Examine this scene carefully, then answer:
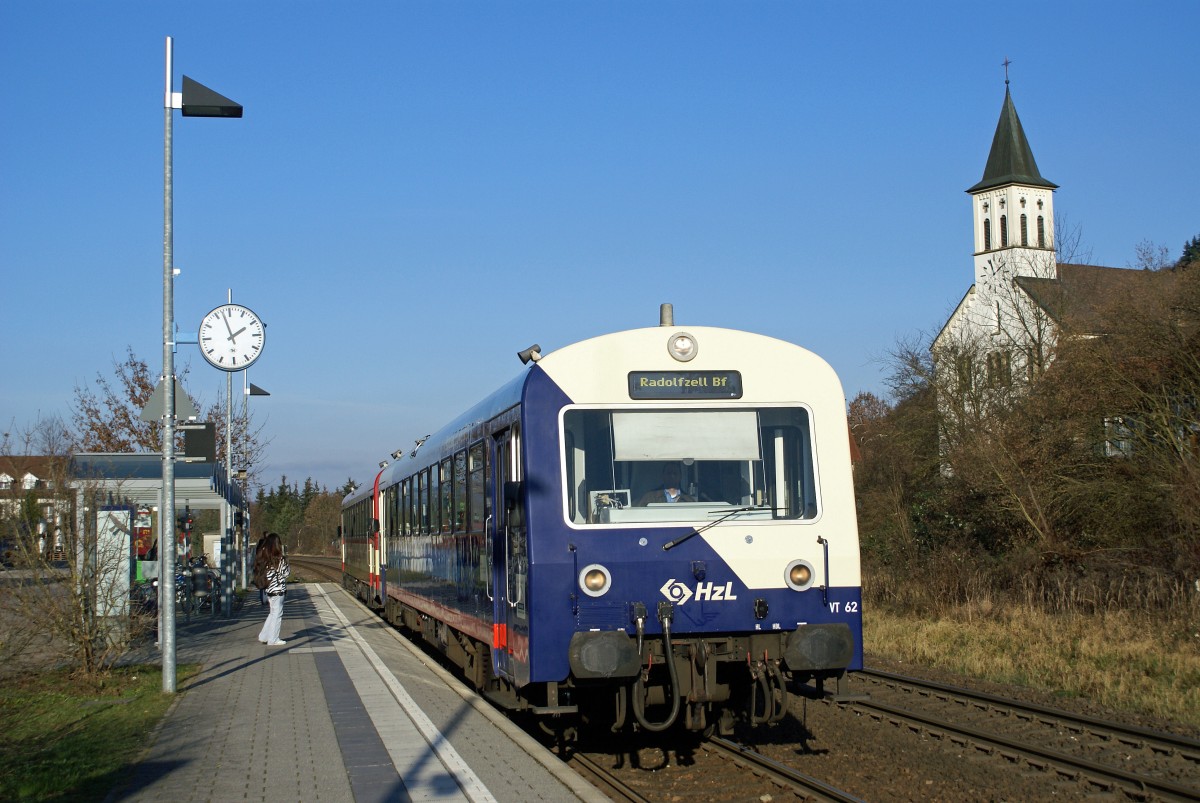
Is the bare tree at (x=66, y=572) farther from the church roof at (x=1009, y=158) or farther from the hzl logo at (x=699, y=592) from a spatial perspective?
the church roof at (x=1009, y=158)

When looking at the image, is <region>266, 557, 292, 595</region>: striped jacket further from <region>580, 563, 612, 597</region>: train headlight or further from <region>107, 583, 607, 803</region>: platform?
<region>580, 563, 612, 597</region>: train headlight

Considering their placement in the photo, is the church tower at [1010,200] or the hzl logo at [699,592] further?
the church tower at [1010,200]

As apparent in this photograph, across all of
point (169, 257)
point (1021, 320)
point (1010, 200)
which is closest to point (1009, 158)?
point (1010, 200)

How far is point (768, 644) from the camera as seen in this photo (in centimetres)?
847

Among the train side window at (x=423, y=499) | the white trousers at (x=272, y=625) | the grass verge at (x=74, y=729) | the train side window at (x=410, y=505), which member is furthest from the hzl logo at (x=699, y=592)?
the white trousers at (x=272, y=625)

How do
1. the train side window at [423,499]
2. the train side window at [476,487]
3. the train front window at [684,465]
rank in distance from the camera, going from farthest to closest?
the train side window at [423,499] → the train side window at [476,487] → the train front window at [684,465]

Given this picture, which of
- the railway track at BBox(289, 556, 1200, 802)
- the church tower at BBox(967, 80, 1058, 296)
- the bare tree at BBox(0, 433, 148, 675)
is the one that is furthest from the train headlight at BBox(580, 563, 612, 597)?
the church tower at BBox(967, 80, 1058, 296)

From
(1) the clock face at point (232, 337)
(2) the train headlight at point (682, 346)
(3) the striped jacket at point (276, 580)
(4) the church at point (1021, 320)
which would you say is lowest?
(3) the striped jacket at point (276, 580)

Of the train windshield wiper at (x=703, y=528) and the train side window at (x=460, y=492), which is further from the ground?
the train side window at (x=460, y=492)

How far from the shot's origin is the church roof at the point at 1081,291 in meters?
24.2

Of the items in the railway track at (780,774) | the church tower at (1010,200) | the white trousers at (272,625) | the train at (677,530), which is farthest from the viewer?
the church tower at (1010,200)

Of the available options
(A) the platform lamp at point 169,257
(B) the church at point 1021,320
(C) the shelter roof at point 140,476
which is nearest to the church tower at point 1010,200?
(B) the church at point 1021,320

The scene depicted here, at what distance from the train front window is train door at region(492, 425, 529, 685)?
435mm

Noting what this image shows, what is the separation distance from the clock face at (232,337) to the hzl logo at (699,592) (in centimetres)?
1080
